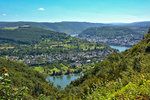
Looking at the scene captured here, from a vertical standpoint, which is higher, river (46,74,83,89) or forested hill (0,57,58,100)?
forested hill (0,57,58,100)

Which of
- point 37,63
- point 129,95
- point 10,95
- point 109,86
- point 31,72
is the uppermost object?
point 10,95

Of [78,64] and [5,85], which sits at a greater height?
[5,85]

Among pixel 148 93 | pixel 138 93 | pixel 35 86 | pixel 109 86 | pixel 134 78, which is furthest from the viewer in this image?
pixel 35 86

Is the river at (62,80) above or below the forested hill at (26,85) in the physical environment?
below

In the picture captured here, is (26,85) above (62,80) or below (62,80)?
above

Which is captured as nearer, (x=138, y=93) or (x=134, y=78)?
(x=138, y=93)

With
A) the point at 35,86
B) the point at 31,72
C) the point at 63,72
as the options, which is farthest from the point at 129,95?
the point at 63,72

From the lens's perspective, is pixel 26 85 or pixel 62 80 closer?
pixel 26 85

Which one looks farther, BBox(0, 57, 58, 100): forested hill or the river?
the river

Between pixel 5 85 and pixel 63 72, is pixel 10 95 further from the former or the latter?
pixel 63 72

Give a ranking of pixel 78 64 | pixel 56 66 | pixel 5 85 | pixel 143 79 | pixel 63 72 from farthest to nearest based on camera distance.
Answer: pixel 78 64 → pixel 56 66 → pixel 63 72 → pixel 143 79 → pixel 5 85

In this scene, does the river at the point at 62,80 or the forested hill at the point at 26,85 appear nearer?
the forested hill at the point at 26,85
